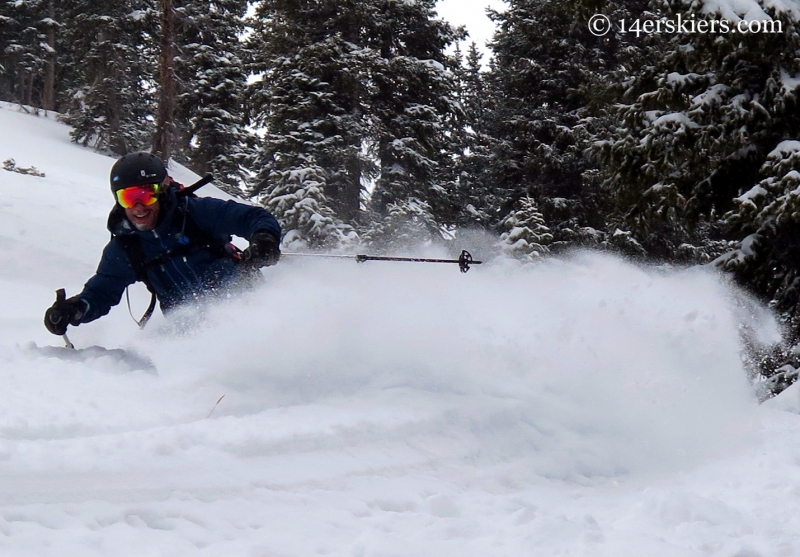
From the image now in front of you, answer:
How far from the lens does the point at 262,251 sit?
17.2ft

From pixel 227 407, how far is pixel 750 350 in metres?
5.97

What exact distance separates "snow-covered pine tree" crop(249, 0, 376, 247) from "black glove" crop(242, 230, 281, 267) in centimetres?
1162

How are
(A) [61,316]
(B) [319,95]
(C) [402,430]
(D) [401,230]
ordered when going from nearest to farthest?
(C) [402,430], (A) [61,316], (D) [401,230], (B) [319,95]

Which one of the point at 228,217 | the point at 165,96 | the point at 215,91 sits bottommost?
the point at 228,217

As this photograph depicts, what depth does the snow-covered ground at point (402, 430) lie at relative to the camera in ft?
8.91

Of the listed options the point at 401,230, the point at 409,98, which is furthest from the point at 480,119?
the point at 401,230

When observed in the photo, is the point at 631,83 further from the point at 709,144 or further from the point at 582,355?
the point at 582,355

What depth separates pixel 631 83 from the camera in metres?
8.74

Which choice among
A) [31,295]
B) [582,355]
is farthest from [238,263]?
[31,295]

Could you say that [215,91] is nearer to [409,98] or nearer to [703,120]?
Answer: [409,98]

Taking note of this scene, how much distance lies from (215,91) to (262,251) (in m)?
22.1

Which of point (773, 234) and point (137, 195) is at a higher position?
point (773, 234)

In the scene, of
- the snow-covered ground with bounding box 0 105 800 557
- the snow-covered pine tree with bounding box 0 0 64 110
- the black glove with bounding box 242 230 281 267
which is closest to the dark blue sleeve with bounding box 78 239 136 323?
the snow-covered ground with bounding box 0 105 800 557

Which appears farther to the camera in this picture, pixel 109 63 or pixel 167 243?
pixel 109 63
